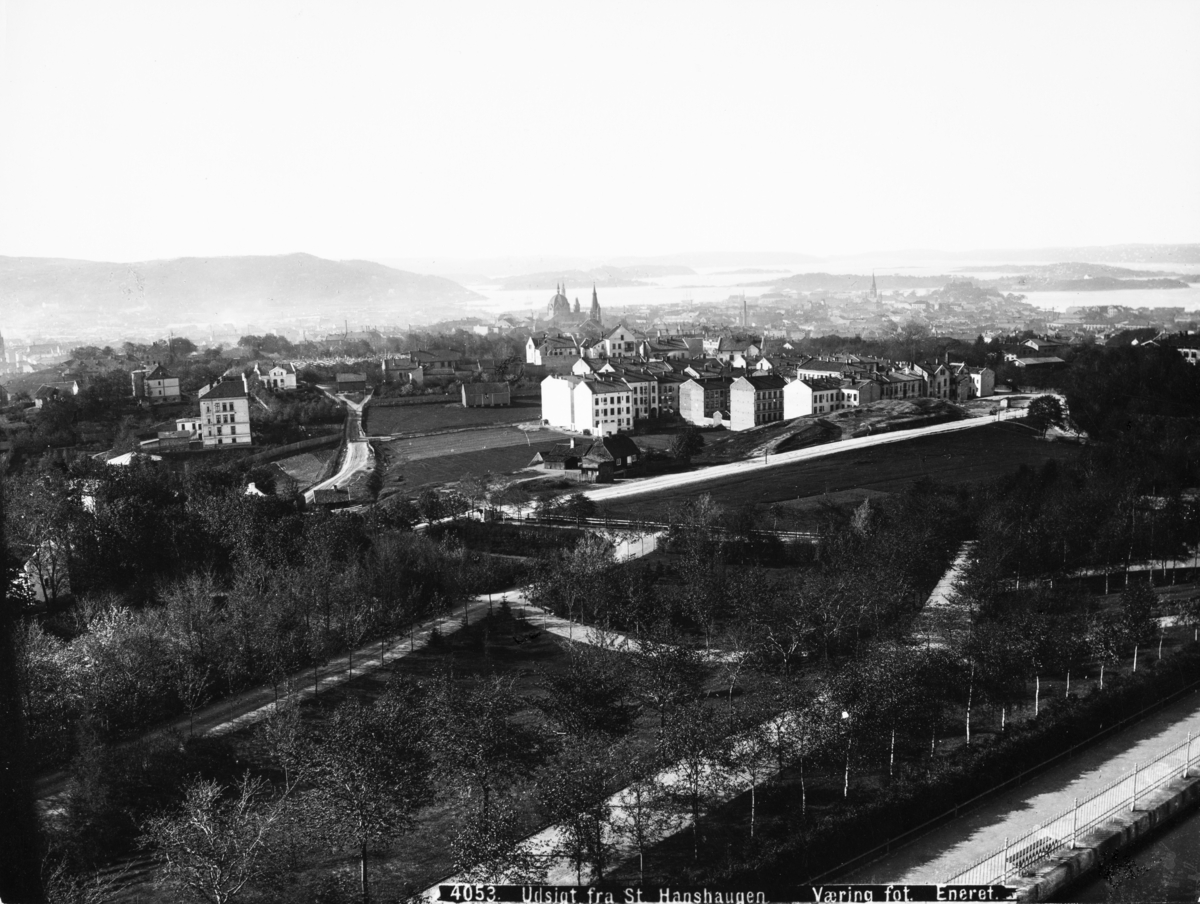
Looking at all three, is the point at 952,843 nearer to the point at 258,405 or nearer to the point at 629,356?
the point at 258,405

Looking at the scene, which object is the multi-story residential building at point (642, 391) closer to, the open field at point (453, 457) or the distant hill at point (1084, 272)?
the open field at point (453, 457)

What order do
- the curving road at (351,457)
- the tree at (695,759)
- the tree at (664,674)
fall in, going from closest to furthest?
the tree at (695,759)
the tree at (664,674)
the curving road at (351,457)

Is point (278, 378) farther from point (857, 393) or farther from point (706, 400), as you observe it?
point (857, 393)

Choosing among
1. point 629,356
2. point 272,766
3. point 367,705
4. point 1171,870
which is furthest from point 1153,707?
point 629,356

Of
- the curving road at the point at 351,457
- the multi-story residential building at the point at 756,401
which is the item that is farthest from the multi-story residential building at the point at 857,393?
the curving road at the point at 351,457

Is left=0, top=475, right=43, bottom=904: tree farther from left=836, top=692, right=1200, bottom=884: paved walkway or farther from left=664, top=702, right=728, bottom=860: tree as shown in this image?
left=836, top=692, right=1200, bottom=884: paved walkway
